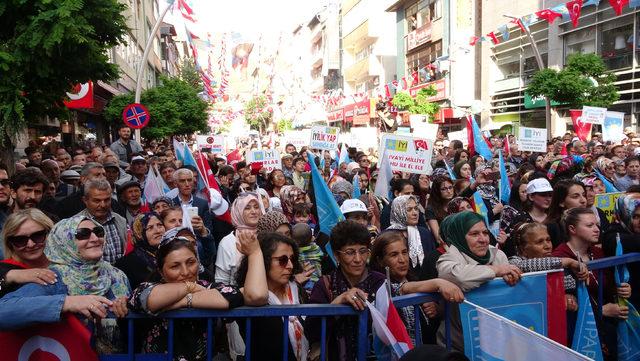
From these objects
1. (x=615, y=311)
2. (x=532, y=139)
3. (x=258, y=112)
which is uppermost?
(x=258, y=112)

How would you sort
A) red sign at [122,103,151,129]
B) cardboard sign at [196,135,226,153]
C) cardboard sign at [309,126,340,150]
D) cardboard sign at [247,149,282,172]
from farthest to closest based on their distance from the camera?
1. cardboard sign at [196,135,226,153]
2. red sign at [122,103,151,129]
3. cardboard sign at [309,126,340,150]
4. cardboard sign at [247,149,282,172]

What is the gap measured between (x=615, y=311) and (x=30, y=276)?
11.3 ft

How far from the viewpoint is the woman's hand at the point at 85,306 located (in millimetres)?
2670

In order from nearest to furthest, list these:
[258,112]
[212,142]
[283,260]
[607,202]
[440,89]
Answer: [283,260]
[607,202]
[212,142]
[440,89]
[258,112]

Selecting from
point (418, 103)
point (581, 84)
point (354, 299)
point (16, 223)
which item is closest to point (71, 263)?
point (16, 223)

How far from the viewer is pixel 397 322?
9.26 ft

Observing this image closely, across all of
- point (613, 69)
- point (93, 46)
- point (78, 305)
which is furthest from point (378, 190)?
point (613, 69)

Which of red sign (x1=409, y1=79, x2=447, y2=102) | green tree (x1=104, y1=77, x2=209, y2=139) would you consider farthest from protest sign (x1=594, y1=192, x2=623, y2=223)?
red sign (x1=409, y1=79, x2=447, y2=102)

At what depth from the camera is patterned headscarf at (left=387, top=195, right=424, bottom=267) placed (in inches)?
217

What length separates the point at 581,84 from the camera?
20547 mm

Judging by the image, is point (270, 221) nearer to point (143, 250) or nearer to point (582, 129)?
point (143, 250)

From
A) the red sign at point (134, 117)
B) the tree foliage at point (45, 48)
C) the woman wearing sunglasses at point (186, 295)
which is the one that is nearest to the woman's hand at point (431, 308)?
the woman wearing sunglasses at point (186, 295)

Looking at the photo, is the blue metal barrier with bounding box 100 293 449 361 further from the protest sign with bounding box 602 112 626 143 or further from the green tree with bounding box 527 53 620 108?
the green tree with bounding box 527 53 620 108

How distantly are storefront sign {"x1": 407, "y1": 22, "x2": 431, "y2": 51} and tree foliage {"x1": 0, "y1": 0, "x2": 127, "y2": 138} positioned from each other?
32421mm
